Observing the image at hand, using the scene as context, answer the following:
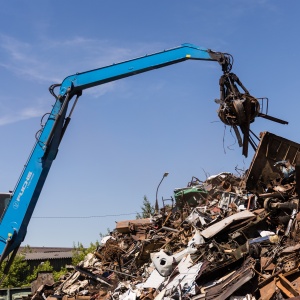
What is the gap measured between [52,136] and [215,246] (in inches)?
153

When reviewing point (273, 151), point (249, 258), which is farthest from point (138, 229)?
point (249, 258)

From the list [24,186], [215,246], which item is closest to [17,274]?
[215,246]

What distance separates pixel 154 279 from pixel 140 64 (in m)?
4.50

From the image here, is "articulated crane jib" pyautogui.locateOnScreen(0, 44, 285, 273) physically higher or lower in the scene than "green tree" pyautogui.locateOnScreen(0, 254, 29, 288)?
lower

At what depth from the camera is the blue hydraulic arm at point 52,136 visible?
9.63 meters

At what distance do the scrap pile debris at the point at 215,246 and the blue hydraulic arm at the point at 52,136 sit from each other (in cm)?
283

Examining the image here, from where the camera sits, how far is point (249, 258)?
32.5ft

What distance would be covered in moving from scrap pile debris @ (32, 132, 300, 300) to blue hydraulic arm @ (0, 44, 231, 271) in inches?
112

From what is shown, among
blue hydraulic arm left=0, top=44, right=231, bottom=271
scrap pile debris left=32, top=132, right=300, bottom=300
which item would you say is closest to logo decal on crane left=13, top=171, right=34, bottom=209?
blue hydraulic arm left=0, top=44, right=231, bottom=271

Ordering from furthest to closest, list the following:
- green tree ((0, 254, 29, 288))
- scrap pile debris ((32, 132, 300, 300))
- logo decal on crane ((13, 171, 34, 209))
Answer: 1. green tree ((0, 254, 29, 288))
2. logo decal on crane ((13, 171, 34, 209))
3. scrap pile debris ((32, 132, 300, 300))

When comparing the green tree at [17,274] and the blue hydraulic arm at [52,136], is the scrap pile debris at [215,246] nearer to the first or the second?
the blue hydraulic arm at [52,136]

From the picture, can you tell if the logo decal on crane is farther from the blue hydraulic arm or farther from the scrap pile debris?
the scrap pile debris

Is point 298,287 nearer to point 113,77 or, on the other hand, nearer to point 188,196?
point 113,77

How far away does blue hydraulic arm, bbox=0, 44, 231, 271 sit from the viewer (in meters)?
9.63
